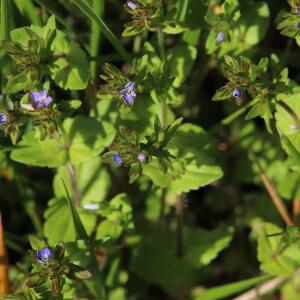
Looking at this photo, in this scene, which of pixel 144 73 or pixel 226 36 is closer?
pixel 144 73

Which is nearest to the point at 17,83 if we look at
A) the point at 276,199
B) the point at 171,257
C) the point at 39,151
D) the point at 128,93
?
the point at 39,151

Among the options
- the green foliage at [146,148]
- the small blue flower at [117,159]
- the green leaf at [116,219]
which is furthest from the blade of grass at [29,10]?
the green leaf at [116,219]

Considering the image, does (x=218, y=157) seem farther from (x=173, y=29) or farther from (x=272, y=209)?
(x=173, y=29)

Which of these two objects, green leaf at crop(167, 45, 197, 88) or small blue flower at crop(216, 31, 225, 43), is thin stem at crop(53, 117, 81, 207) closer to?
green leaf at crop(167, 45, 197, 88)

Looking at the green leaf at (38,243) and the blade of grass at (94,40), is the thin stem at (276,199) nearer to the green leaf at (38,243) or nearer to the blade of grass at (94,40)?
the blade of grass at (94,40)

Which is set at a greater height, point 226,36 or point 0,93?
point 226,36

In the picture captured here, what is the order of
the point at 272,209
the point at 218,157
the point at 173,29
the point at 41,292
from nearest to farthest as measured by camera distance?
the point at 41,292 → the point at 173,29 → the point at 218,157 → the point at 272,209

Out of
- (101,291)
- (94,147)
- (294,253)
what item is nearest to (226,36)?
(94,147)
